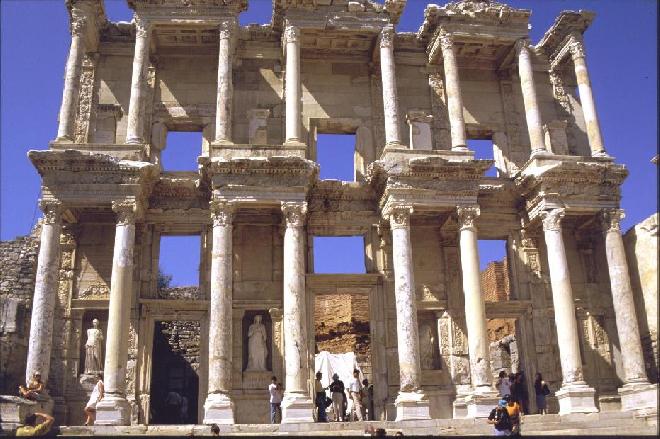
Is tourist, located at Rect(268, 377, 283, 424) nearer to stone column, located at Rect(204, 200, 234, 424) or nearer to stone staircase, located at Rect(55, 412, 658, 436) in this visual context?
stone column, located at Rect(204, 200, 234, 424)

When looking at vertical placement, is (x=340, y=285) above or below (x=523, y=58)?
below

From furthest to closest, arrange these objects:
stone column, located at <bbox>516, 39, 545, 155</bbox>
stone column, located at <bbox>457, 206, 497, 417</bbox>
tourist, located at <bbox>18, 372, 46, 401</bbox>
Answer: stone column, located at <bbox>516, 39, 545, 155</bbox> < stone column, located at <bbox>457, 206, 497, 417</bbox> < tourist, located at <bbox>18, 372, 46, 401</bbox>

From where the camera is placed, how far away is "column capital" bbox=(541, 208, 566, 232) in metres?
18.6

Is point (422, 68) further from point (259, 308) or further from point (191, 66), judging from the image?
point (259, 308)

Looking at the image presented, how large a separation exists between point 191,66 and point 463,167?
8.86 meters

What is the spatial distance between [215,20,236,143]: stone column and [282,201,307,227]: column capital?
8.11ft

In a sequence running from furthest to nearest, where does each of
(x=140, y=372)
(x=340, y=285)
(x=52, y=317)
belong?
(x=340, y=285) < (x=140, y=372) < (x=52, y=317)

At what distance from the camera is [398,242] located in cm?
1794

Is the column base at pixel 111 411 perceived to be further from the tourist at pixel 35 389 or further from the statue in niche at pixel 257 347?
the statue in niche at pixel 257 347

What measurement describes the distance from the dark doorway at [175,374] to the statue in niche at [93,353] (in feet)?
10.6

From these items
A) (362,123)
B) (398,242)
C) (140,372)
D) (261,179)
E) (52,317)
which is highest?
(362,123)

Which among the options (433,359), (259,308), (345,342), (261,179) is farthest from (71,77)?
(345,342)

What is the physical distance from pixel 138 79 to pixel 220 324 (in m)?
7.16

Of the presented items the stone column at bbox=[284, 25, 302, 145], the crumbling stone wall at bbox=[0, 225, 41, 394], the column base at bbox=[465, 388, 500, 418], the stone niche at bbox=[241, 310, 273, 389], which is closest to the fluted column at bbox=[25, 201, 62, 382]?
the crumbling stone wall at bbox=[0, 225, 41, 394]
